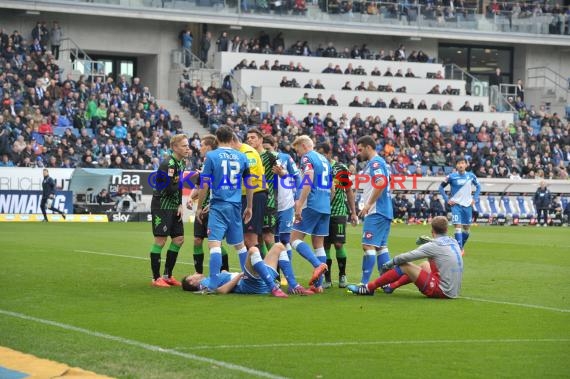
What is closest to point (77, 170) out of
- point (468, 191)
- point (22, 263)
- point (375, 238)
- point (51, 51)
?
point (51, 51)

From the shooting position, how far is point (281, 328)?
10.9 metres

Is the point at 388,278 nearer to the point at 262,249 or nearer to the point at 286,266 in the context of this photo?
the point at 286,266

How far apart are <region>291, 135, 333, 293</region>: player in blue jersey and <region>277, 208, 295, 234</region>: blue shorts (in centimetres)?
56

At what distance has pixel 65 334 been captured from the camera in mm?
10250

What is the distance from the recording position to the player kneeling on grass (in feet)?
44.6

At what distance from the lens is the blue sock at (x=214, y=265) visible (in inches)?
542

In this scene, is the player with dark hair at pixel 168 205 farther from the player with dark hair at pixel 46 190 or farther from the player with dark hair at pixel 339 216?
the player with dark hair at pixel 46 190

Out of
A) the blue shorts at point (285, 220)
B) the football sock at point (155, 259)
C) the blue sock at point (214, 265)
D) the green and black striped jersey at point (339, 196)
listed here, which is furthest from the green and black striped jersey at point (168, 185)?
the green and black striped jersey at point (339, 196)

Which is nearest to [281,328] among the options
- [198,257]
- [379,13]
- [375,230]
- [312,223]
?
[312,223]

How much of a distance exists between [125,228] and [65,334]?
73.6 feet

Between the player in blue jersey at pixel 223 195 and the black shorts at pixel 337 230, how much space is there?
200cm

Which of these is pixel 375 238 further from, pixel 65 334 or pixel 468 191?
pixel 468 191

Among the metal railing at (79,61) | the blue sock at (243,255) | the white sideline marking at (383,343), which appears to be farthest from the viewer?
the metal railing at (79,61)

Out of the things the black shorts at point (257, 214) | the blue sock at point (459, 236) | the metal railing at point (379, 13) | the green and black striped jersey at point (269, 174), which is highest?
the metal railing at point (379, 13)
